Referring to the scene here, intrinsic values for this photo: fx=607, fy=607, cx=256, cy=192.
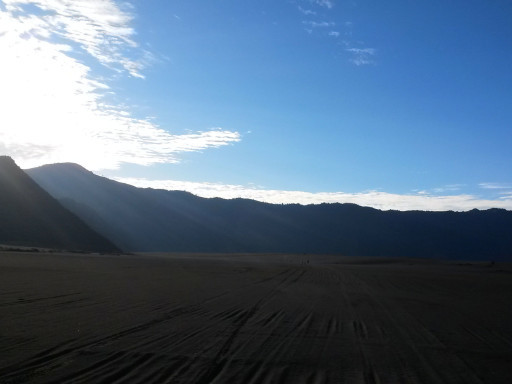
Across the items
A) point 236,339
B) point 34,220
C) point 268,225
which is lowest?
point 236,339

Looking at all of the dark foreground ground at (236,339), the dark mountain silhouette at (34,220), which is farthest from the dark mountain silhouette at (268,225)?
the dark foreground ground at (236,339)

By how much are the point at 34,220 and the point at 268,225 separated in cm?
9679

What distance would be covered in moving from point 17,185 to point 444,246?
A: 11304cm

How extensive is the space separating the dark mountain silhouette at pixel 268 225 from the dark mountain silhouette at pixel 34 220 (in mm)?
40066

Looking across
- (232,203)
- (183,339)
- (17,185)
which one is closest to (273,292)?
(183,339)

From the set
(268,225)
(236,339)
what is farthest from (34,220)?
(268,225)

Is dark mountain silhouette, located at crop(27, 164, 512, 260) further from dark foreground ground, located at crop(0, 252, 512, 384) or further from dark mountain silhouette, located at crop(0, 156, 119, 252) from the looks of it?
dark foreground ground, located at crop(0, 252, 512, 384)

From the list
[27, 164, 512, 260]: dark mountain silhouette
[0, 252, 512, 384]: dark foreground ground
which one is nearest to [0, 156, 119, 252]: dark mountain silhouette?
[27, 164, 512, 260]: dark mountain silhouette

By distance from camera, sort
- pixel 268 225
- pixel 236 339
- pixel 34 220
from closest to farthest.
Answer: pixel 236 339
pixel 34 220
pixel 268 225

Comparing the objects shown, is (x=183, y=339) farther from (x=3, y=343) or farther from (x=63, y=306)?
(x=63, y=306)

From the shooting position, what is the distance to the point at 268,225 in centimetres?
17075

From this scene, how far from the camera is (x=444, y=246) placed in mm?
159500

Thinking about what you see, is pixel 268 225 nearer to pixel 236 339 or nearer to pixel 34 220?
pixel 34 220

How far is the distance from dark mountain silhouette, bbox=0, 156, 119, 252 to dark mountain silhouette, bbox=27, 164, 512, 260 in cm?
4007
